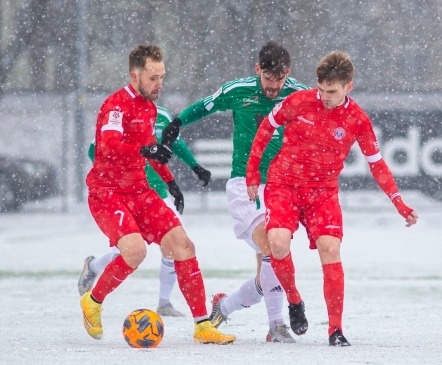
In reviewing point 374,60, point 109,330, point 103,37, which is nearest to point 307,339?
point 109,330

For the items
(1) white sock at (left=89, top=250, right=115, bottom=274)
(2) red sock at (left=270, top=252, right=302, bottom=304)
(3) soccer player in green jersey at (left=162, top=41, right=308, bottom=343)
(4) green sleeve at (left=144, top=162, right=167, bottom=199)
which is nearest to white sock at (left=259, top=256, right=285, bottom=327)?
(3) soccer player in green jersey at (left=162, top=41, right=308, bottom=343)

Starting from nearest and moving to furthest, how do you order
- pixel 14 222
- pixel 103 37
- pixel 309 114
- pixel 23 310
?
pixel 309 114 → pixel 23 310 → pixel 14 222 → pixel 103 37

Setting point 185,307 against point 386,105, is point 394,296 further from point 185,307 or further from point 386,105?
point 386,105

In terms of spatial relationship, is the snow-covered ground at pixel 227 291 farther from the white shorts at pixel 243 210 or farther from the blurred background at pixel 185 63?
the blurred background at pixel 185 63

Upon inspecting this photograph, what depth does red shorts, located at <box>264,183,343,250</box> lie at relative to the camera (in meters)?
5.74

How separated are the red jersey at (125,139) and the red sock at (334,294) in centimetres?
121

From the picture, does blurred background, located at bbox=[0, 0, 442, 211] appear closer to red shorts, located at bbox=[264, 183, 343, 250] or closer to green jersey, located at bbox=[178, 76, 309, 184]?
green jersey, located at bbox=[178, 76, 309, 184]

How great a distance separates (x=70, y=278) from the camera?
10.1 m

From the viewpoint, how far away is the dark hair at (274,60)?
19.9ft

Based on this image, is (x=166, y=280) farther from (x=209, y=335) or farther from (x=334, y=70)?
(x=334, y=70)

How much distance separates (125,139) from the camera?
596 cm

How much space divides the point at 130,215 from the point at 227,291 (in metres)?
3.13

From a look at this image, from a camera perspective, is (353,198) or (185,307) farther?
(353,198)

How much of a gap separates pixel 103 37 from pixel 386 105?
7.87 meters
